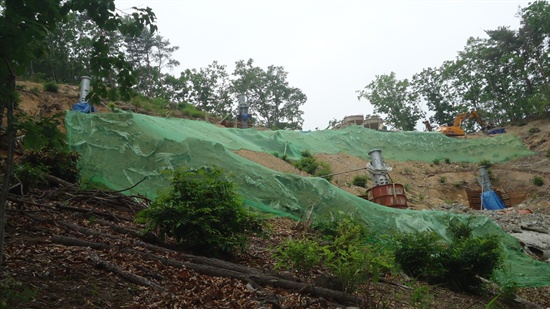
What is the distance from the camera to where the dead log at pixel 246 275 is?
3.92 metres

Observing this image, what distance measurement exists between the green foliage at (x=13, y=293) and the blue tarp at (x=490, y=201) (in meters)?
16.8

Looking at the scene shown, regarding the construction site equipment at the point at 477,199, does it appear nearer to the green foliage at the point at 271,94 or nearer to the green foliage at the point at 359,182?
the green foliage at the point at 359,182

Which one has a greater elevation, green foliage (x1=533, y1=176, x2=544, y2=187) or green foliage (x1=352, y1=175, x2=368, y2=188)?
green foliage (x1=533, y1=176, x2=544, y2=187)

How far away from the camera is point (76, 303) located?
3057 mm

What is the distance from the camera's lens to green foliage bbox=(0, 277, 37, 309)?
9.13ft

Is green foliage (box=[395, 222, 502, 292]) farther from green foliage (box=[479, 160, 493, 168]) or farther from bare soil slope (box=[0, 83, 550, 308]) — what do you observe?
green foliage (box=[479, 160, 493, 168])

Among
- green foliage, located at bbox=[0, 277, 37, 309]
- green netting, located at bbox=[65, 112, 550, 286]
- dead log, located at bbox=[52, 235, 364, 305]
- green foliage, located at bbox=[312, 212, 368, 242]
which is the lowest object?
green foliage, located at bbox=[0, 277, 37, 309]

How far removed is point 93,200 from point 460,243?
4.96 metres

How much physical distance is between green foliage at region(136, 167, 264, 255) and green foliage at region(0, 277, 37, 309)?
1.46 m

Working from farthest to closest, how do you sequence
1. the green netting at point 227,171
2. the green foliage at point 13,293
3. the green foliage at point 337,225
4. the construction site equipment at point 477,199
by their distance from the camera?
the construction site equipment at point 477,199 → the green netting at point 227,171 → the green foliage at point 337,225 → the green foliage at point 13,293

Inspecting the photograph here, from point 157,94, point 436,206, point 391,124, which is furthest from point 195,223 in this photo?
point 391,124

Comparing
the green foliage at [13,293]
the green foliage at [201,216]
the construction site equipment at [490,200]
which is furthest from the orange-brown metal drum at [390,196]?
the green foliage at [13,293]

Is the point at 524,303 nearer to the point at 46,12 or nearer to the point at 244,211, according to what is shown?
the point at 244,211

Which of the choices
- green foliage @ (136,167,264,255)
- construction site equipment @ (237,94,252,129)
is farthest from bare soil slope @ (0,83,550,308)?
construction site equipment @ (237,94,252,129)
